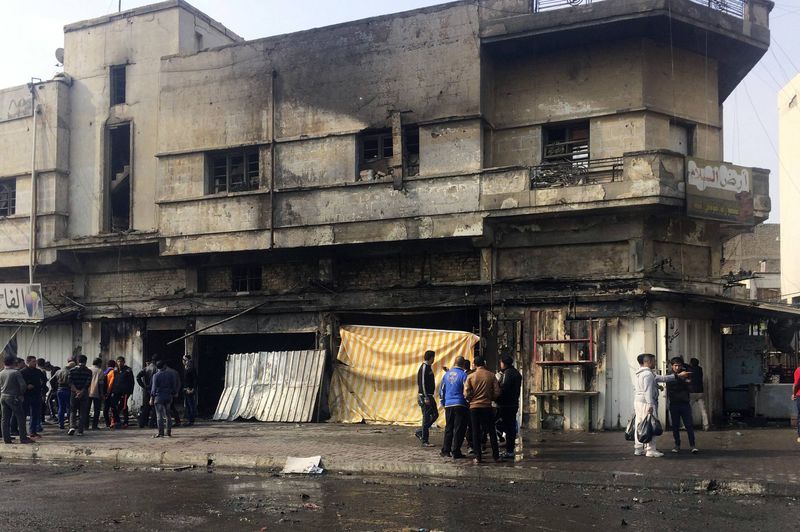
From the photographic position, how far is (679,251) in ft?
56.3

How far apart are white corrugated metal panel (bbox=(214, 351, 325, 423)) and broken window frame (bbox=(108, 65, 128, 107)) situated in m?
8.35

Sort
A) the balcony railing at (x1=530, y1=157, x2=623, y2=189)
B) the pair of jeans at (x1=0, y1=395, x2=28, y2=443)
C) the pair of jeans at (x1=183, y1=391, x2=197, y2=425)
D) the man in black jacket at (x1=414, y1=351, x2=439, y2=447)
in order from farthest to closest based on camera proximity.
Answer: the pair of jeans at (x1=183, y1=391, x2=197, y2=425), the balcony railing at (x1=530, y1=157, x2=623, y2=189), the pair of jeans at (x1=0, y1=395, x2=28, y2=443), the man in black jacket at (x1=414, y1=351, x2=439, y2=447)

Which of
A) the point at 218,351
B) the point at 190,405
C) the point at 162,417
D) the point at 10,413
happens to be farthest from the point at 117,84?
the point at 162,417

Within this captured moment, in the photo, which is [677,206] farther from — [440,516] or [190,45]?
[190,45]

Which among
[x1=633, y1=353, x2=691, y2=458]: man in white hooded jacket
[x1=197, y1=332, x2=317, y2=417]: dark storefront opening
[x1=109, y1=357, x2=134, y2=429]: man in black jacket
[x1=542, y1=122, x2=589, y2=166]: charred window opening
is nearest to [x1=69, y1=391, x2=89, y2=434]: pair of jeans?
[x1=109, y1=357, x2=134, y2=429]: man in black jacket

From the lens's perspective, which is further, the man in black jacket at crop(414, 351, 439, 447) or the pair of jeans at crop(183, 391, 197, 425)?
the pair of jeans at crop(183, 391, 197, 425)

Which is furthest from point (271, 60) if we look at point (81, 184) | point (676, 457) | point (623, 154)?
point (676, 457)

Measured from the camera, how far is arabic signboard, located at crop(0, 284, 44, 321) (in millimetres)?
21203

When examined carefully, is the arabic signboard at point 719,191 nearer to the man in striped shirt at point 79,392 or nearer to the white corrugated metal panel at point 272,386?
the white corrugated metal panel at point 272,386

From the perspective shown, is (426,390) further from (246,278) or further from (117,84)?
(117,84)

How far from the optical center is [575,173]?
675 inches

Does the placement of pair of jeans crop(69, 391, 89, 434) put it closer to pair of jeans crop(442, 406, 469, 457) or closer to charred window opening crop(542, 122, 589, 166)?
pair of jeans crop(442, 406, 469, 457)

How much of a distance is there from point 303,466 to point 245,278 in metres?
9.70

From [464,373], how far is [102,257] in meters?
13.8
